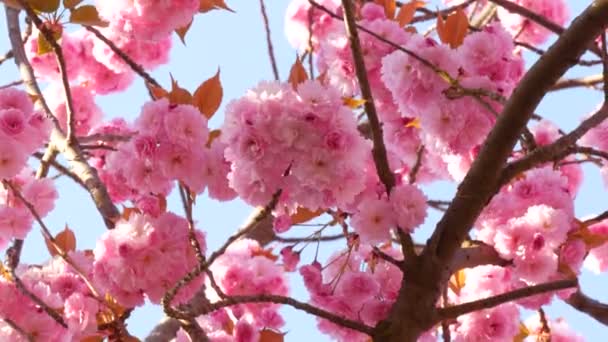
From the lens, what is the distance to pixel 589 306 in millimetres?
1862

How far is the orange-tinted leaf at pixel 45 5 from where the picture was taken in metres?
1.72

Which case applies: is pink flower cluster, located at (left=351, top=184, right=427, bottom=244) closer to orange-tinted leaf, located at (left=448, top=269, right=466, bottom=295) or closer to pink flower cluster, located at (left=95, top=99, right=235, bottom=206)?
pink flower cluster, located at (left=95, top=99, right=235, bottom=206)

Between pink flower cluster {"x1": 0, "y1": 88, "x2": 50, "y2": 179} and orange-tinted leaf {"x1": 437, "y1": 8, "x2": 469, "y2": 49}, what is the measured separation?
916 millimetres

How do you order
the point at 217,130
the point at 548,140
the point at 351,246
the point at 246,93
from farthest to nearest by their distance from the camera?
1. the point at 548,140
2. the point at 351,246
3. the point at 217,130
4. the point at 246,93

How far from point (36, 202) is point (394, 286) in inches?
39.5

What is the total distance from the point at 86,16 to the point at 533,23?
1.59 metres

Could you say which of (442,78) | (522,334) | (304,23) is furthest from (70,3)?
(522,334)

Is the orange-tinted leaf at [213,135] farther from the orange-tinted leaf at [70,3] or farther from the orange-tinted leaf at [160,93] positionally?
the orange-tinted leaf at [70,3]

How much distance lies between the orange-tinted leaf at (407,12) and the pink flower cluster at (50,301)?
0.89 metres

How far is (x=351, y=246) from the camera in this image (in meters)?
1.93

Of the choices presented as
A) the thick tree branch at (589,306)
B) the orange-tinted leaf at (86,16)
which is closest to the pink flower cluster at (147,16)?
the orange-tinted leaf at (86,16)

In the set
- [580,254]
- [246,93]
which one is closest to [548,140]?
[580,254]

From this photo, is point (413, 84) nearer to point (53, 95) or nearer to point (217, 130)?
point (217, 130)

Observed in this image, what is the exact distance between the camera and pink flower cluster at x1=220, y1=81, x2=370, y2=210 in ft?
4.87
